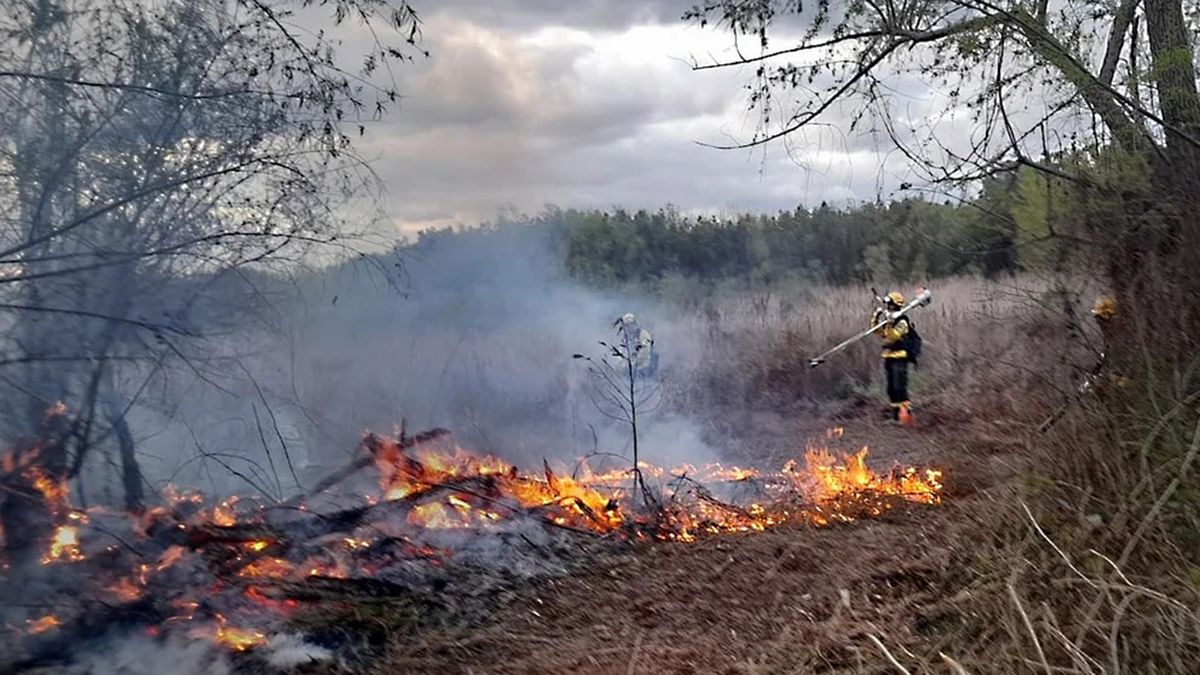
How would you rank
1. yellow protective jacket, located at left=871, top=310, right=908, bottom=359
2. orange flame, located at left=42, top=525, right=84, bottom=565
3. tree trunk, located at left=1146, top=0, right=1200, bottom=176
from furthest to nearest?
yellow protective jacket, located at left=871, top=310, right=908, bottom=359, tree trunk, located at left=1146, top=0, right=1200, bottom=176, orange flame, located at left=42, top=525, right=84, bottom=565

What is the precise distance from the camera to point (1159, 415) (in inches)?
219

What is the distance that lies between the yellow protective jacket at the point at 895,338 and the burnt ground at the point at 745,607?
471 cm

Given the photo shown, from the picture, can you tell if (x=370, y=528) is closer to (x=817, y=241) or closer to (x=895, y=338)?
(x=895, y=338)

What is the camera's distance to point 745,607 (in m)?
6.02

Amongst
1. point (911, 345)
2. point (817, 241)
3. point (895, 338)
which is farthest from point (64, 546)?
point (817, 241)

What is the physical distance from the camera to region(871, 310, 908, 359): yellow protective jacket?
503 inches

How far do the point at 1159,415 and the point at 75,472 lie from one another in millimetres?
Result: 6329

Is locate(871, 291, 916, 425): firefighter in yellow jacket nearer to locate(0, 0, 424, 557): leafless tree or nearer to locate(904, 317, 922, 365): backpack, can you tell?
locate(904, 317, 922, 365): backpack

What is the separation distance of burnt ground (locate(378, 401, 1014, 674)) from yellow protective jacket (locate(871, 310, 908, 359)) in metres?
4.71

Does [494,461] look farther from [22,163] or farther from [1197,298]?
[1197,298]

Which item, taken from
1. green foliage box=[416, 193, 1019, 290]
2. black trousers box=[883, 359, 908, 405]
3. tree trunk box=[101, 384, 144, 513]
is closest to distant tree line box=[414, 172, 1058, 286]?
green foliage box=[416, 193, 1019, 290]

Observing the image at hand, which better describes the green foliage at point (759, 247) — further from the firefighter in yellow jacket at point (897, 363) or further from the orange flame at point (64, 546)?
the orange flame at point (64, 546)

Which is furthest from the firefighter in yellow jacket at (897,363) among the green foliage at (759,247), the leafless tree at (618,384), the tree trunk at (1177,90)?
the tree trunk at (1177,90)

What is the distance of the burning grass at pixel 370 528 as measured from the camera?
5.45 m
